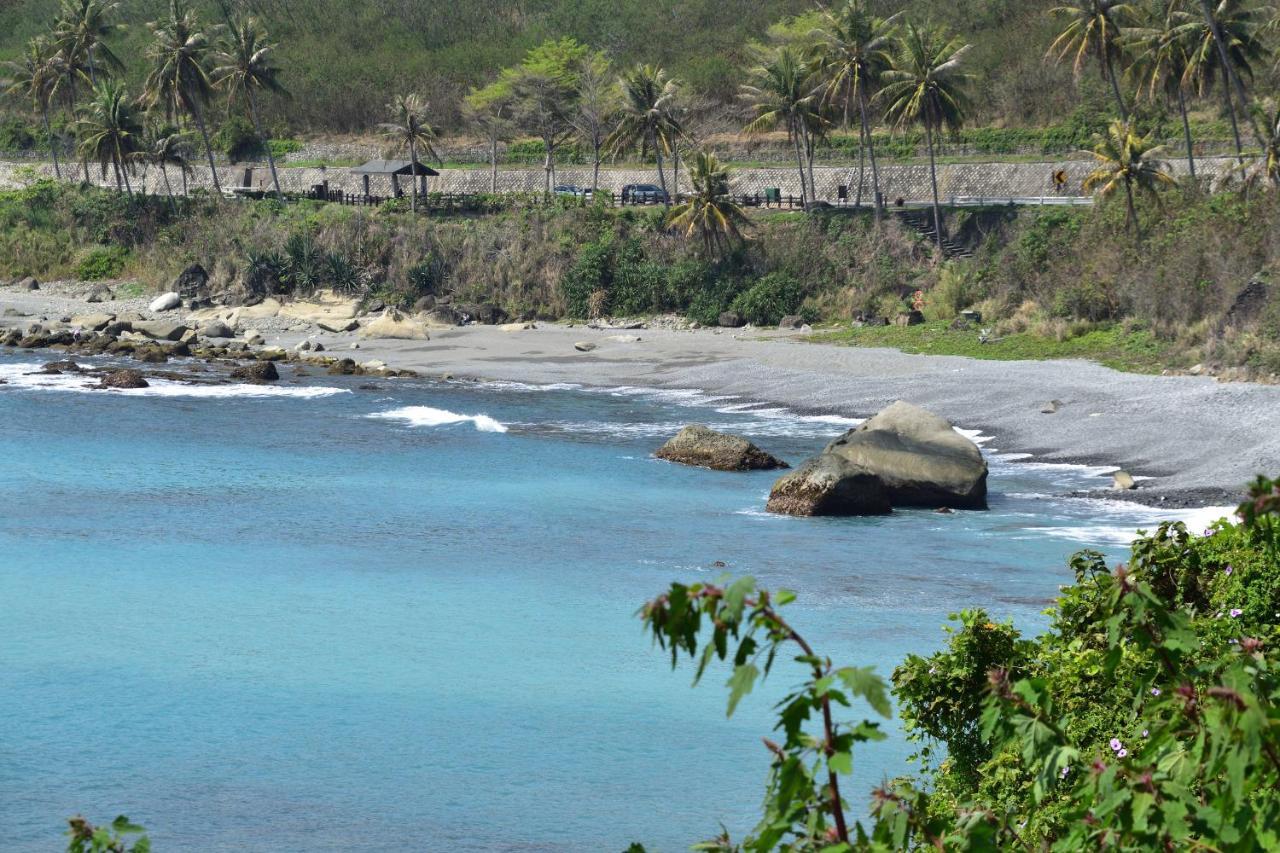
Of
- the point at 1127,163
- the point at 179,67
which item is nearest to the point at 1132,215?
the point at 1127,163

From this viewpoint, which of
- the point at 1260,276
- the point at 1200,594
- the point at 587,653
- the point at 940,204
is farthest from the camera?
the point at 940,204

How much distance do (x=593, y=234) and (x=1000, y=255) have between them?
20.7 m

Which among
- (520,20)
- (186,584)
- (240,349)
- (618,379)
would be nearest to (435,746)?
(186,584)

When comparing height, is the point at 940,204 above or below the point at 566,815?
above

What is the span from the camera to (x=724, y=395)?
169 ft

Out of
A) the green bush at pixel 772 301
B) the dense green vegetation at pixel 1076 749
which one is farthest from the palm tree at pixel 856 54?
the dense green vegetation at pixel 1076 749

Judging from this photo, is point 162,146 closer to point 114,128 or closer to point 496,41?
point 114,128

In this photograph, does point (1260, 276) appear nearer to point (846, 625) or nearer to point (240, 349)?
point (846, 625)

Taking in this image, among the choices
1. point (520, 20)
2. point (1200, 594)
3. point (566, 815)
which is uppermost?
point (520, 20)

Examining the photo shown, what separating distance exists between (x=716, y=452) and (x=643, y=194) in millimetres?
45512

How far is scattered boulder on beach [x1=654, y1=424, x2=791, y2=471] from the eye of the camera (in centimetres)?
3812

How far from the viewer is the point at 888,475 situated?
33.6m

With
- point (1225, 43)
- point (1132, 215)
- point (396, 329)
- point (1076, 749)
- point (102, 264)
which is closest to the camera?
point (1076, 749)

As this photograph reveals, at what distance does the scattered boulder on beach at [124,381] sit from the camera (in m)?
54.0
